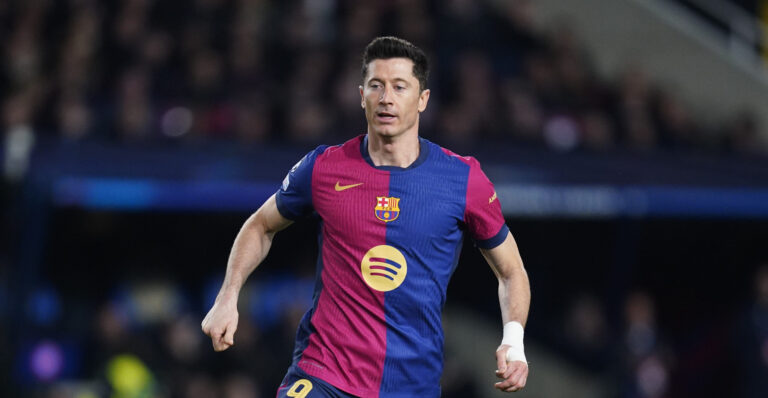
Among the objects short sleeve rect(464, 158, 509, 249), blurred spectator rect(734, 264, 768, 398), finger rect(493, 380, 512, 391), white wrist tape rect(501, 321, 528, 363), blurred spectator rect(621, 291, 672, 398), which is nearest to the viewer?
finger rect(493, 380, 512, 391)

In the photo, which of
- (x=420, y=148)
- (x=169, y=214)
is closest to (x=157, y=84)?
(x=169, y=214)

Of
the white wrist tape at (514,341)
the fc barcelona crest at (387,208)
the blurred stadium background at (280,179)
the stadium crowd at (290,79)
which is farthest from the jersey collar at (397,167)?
the stadium crowd at (290,79)

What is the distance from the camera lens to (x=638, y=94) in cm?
1127

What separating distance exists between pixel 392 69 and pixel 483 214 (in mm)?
638

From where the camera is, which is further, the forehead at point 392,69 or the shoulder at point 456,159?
the shoulder at point 456,159

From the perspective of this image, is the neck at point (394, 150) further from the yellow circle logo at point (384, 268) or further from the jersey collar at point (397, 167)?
the yellow circle logo at point (384, 268)

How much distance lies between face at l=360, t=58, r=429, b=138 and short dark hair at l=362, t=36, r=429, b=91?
2cm

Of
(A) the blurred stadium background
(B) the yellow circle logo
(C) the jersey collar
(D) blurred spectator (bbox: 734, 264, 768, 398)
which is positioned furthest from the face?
(D) blurred spectator (bbox: 734, 264, 768, 398)

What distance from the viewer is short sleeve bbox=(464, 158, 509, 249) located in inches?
159

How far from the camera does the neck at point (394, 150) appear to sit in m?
4.08

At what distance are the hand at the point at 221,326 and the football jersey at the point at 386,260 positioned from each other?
1.10 feet

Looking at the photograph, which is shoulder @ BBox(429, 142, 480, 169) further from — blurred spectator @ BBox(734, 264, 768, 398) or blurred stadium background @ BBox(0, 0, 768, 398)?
blurred spectator @ BBox(734, 264, 768, 398)

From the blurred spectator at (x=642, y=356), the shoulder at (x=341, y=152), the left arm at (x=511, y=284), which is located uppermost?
the shoulder at (x=341, y=152)

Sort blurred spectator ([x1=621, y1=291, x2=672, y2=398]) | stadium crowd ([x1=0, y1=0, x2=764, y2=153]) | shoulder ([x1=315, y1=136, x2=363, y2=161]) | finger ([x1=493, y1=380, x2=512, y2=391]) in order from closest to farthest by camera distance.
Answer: finger ([x1=493, y1=380, x2=512, y2=391])
shoulder ([x1=315, y1=136, x2=363, y2=161])
blurred spectator ([x1=621, y1=291, x2=672, y2=398])
stadium crowd ([x1=0, y1=0, x2=764, y2=153])
